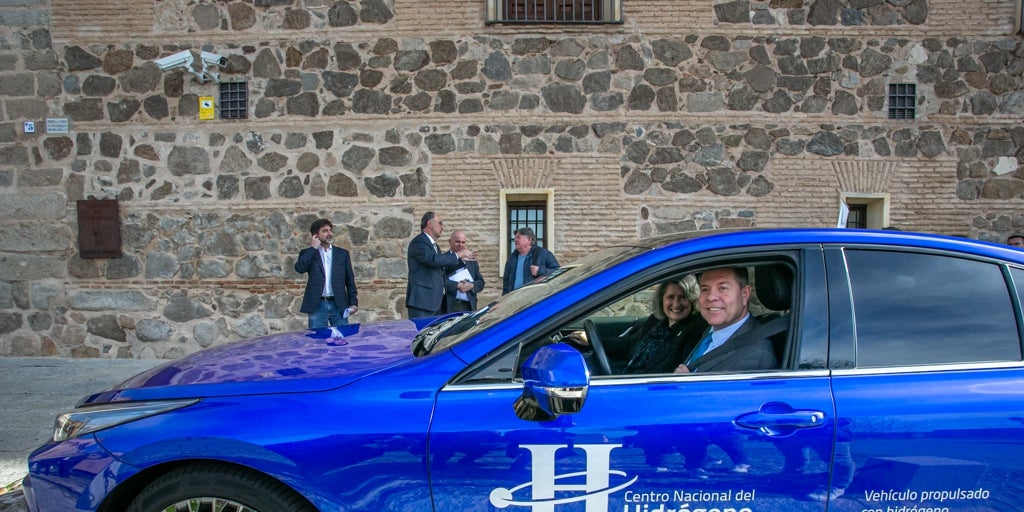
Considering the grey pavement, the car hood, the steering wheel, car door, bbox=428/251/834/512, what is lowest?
the grey pavement

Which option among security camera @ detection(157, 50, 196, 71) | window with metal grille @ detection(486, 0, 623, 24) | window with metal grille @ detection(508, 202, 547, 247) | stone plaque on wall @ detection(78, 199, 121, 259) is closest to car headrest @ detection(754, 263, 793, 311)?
window with metal grille @ detection(508, 202, 547, 247)

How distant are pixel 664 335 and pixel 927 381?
0.98 m

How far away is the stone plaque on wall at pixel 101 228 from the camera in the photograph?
26.3 ft

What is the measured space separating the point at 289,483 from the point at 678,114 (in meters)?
6.85

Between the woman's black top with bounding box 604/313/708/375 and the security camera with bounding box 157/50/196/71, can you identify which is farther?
the security camera with bounding box 157/50/196/71

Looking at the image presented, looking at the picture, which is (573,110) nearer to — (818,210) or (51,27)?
(818,210)

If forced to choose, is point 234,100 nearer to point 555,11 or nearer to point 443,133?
point 443,133

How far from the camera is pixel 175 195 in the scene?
8055mm

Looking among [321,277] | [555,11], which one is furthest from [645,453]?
[555,11]

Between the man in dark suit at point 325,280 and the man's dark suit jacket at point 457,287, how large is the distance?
1022 millimetres

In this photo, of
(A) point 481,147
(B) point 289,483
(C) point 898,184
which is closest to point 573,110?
(A) point 481,147

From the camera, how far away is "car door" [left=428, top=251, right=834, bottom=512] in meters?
2.05

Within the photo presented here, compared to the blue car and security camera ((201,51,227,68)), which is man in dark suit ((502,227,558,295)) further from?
the blue car

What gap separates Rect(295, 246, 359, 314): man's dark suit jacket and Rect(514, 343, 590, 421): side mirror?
522cm
